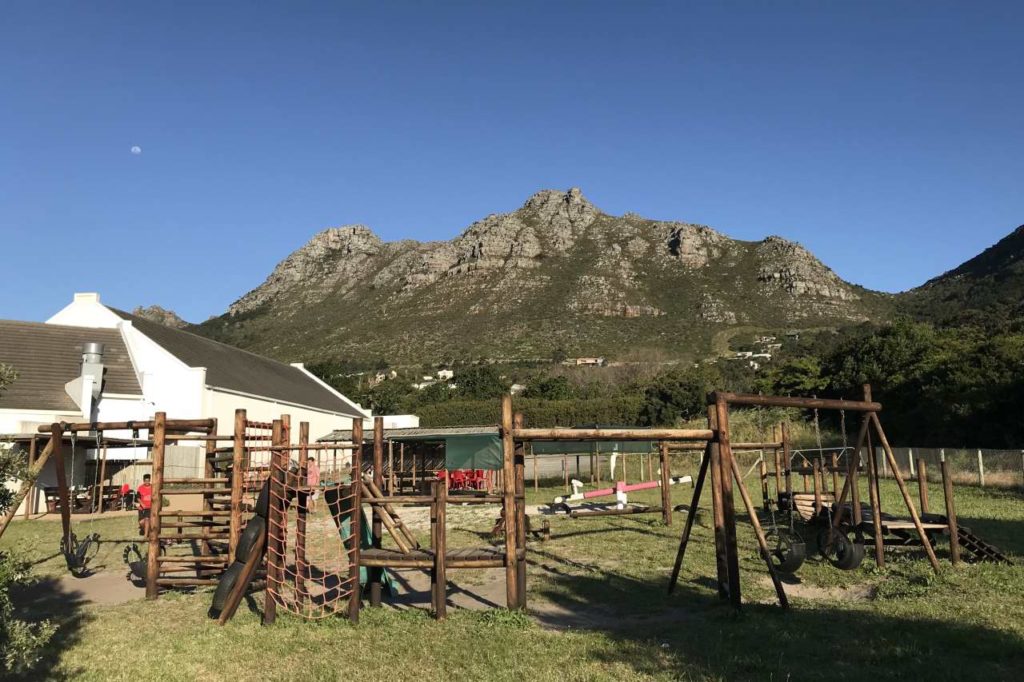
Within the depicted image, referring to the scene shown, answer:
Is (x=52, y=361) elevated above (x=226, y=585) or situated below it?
above

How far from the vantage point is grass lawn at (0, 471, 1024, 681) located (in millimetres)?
6113

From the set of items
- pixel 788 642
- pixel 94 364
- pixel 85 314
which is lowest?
pixel 788 642

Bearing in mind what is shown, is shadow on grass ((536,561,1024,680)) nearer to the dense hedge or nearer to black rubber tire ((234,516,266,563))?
black rubber tire ((234,516,266,563))

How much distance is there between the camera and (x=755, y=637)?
22.6 ft

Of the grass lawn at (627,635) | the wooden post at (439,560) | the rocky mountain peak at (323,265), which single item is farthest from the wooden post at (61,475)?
the rocky mountain peak at (323,265)

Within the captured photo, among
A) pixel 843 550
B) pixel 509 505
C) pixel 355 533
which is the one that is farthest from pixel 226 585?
pixel 843 550

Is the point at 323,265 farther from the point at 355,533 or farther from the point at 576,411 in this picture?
the point at 355,533

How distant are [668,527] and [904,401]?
1090 inches

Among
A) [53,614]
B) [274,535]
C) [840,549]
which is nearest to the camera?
[274,535]

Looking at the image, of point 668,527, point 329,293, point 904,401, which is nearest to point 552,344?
point 904,401

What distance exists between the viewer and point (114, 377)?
29656mm

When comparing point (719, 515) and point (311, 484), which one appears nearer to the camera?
point (719, 515)

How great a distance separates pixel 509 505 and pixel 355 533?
2.01 m

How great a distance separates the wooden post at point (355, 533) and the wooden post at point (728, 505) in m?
4.61
